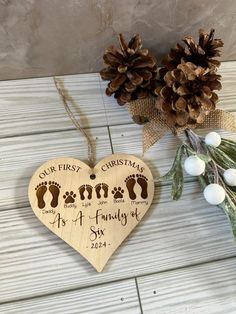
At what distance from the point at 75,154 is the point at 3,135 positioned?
0.43ft

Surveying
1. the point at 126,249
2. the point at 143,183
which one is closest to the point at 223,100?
the point at 143,183

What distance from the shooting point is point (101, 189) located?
616 mm

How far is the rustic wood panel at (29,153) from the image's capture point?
0.62 m

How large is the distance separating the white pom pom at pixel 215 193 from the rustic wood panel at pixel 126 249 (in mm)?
63

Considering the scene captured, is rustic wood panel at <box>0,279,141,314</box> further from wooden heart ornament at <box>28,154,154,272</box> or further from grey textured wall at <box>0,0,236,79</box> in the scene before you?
grey textured wall at <box>0,0,236,79</box>

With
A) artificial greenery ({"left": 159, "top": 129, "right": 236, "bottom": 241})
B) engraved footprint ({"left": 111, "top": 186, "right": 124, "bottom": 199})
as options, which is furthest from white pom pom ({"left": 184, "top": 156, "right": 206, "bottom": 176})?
engraved footprint ({"left": 111, "top": 186, "right": 124, "bottom": 199})

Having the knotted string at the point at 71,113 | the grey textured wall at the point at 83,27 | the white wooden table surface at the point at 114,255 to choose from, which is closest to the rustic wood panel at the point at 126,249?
the white wooden table surface at the point at 114,255

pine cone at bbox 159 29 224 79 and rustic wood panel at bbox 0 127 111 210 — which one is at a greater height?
pine cone at bbox 159 29 224 79

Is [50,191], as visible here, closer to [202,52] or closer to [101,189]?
[101,189]

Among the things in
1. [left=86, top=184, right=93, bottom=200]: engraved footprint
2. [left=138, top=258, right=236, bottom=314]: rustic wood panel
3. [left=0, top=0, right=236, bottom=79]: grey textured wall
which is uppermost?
[left=0, top=0, right=236, bottom=79]: grey textured wall

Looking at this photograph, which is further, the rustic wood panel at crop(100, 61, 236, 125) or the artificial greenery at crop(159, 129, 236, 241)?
the rustic wood panel at crop(100, 61, 236, 125)

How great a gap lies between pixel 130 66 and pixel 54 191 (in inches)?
9.5

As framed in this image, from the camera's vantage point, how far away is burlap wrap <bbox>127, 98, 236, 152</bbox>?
646mm

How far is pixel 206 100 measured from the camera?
0.60 meters
